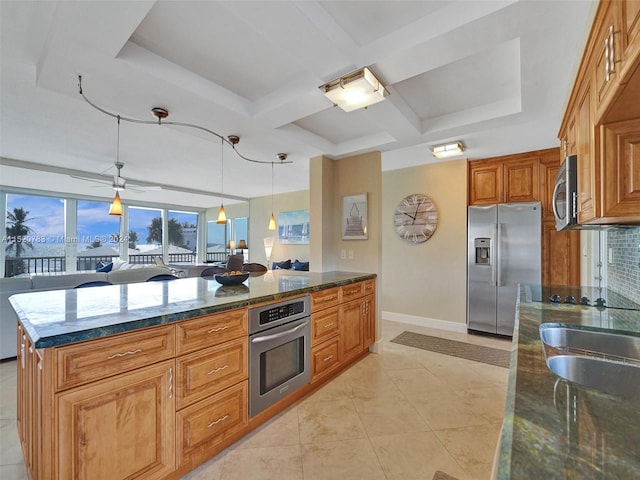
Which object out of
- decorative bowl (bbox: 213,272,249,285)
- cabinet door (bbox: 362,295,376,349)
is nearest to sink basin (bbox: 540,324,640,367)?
cabinet door (bbox: 362,295,376,349)

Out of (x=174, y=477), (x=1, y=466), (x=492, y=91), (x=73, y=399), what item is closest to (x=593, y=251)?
(x=492, y=91)

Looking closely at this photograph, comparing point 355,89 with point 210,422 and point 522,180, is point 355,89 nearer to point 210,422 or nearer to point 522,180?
point 210,422

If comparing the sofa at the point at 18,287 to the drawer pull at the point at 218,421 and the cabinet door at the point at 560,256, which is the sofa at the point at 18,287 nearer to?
the drawer pull at the point at 218,421

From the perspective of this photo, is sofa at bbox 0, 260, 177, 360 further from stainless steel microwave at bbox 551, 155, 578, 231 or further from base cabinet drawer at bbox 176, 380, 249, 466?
stainless steel microwave at bbox 551, 155, 578, 231

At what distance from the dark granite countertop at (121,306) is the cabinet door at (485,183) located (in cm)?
285

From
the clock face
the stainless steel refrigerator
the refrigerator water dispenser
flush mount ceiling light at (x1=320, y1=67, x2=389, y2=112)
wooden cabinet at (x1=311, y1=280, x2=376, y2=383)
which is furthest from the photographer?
the clock face

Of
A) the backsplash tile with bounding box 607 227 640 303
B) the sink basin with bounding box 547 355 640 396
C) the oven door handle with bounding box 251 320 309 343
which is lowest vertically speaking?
the oven door handle with bounding box 251 320 309 343

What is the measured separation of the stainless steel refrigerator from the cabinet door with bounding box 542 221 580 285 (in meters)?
0.14

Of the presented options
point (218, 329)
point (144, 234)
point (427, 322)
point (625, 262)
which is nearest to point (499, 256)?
point (427, 322)

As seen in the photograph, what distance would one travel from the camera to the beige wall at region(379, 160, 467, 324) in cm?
416

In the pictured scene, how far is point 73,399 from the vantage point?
1188 mm

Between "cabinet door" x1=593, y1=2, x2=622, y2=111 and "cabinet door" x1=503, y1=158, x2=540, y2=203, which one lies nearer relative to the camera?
"cabinet door" x1=593, y1=2, x2=622, y2=111

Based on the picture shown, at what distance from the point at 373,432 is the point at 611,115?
83.6 inches

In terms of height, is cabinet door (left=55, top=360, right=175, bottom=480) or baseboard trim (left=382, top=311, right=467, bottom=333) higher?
cabinet door (left=55, top=360, right=175, bottom=480)
